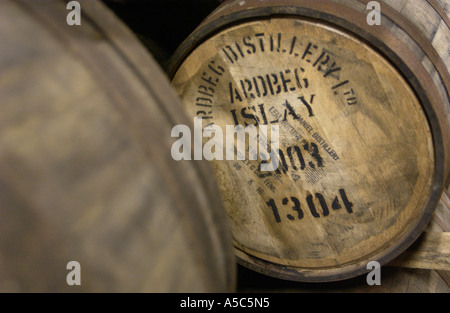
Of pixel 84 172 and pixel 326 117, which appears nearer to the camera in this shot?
pixel 84 172

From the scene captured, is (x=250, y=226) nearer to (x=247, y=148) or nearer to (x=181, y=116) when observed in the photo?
(x=247, y=148)

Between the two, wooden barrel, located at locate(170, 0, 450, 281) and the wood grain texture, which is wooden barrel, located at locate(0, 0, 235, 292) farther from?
the wood grain texture

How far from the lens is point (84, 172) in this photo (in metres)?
0.64

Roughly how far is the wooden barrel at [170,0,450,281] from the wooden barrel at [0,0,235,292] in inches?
26.0

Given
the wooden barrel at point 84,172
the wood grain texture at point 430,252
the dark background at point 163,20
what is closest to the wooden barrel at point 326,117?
the wood grain texture at point 430,252

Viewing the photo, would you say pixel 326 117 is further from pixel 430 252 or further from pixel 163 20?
pixel 163 20

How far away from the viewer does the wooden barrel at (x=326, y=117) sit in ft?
4.00

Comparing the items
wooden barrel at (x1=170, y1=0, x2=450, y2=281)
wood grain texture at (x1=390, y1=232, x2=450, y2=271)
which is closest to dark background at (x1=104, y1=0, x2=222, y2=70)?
wooden barrel at (x1=170, y1=0, x2=450, y2=281)

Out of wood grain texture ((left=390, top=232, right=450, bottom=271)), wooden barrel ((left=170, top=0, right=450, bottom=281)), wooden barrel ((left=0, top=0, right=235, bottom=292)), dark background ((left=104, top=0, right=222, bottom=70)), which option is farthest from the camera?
dark background ((left=104, top=0, right=222, bottom=70))

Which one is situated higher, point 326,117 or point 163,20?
point 163,20

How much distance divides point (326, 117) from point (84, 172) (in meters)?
0.85

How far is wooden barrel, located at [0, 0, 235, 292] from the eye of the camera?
24.6 inches

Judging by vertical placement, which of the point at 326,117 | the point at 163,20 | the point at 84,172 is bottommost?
the point at 84,172

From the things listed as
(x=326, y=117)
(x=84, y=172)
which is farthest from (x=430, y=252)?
(x=84, y=172)
